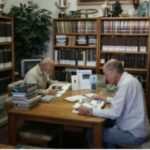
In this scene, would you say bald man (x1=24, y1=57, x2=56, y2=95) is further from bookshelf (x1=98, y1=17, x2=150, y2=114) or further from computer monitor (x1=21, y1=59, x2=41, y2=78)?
bookshelf (x1=98, y1=17, x2=150, y2=114)

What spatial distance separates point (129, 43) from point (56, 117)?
2385 mm

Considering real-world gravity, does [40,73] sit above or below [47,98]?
above

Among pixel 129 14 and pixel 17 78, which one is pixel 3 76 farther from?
pixel 129 14

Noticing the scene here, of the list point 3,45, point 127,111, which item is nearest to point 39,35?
Result: point 3,45

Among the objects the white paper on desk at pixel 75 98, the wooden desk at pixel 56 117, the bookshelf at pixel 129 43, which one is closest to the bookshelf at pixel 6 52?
the bookshelf at pixel 129 43

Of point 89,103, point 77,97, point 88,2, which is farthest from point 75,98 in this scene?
point 88,2

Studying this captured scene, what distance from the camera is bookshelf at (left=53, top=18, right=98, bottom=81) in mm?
4484

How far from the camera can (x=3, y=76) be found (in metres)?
4.52

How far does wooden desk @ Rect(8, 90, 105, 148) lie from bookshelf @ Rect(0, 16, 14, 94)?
6.02ft

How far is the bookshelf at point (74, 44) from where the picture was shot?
448cm

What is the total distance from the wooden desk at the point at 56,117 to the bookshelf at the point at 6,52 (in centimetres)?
183

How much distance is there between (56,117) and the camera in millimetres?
2357

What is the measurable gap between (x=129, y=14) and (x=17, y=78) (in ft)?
7.74

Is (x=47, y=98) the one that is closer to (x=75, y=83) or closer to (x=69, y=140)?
(x=75, y=83)
